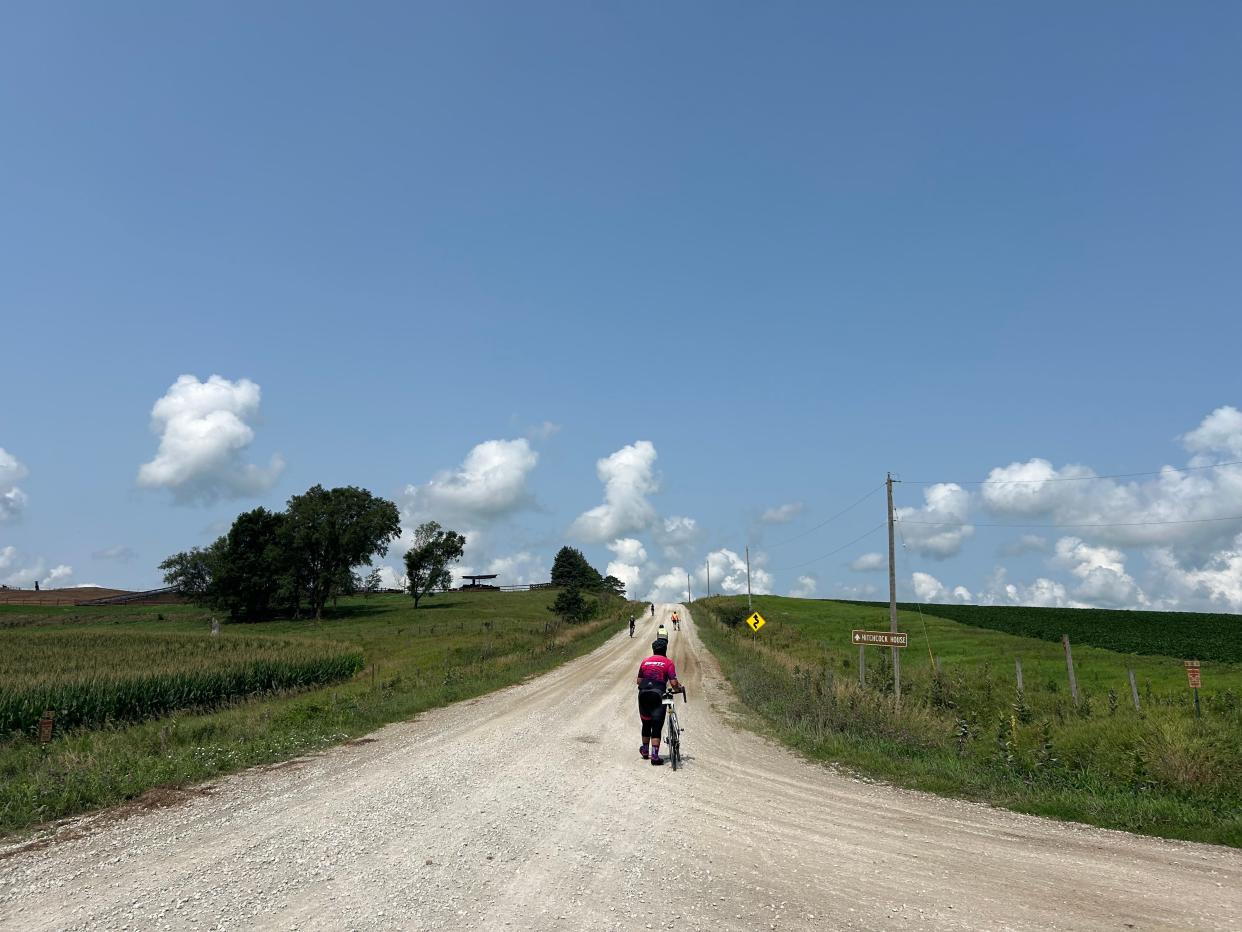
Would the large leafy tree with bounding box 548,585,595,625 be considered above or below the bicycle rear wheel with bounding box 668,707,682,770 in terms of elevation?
above

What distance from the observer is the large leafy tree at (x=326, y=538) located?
298 feet

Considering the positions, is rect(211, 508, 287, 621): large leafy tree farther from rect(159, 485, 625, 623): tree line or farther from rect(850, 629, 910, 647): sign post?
rect(850, 629, 910, 647): sign post

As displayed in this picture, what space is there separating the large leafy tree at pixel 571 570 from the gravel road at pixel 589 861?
14943cm

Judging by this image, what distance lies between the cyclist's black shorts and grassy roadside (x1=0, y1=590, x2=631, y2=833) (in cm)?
642

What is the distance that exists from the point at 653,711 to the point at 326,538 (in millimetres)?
86726

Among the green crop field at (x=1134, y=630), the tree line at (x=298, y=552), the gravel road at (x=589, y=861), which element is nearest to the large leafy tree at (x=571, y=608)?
the tree line at (x=298, y=552)

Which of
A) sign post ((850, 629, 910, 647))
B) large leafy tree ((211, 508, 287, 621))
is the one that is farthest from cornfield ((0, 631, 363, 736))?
large leafy tree ((211, 508, 287, 621))

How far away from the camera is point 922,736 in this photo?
16031 millimetres

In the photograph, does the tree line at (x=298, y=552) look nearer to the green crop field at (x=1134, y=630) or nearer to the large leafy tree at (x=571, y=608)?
the large leafy tree at (x=571, y=608)

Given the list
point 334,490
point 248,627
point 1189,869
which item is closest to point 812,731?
point 1189,869

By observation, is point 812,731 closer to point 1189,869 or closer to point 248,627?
point 1189,869

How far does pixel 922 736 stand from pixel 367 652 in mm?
44108

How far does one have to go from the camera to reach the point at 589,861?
741 cm

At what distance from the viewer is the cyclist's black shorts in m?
12.7
